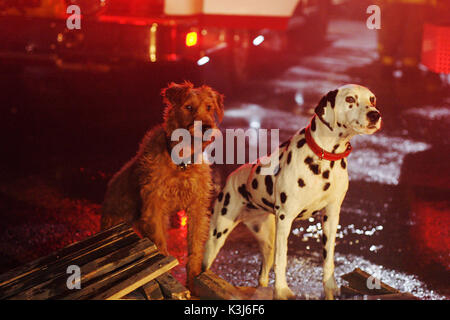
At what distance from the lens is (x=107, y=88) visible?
397 inches

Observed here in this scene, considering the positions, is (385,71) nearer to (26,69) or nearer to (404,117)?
(404,117)

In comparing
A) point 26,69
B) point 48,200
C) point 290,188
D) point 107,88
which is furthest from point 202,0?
point 290,188

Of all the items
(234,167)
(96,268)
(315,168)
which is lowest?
(234,167)

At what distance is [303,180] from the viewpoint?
3.47 meters

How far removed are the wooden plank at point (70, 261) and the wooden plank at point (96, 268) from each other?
6cm

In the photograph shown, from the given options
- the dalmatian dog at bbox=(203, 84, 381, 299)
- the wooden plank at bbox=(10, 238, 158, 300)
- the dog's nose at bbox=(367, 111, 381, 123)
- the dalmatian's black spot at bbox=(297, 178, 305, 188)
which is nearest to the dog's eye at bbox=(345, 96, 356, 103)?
the dalmatian dog at bbox=(203, 84, 381, 299)

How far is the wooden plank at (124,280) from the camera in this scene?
3127 millimetres

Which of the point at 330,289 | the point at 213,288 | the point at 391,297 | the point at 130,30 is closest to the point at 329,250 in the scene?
the point at 330,289

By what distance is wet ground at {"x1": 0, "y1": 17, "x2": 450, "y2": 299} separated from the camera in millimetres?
4922

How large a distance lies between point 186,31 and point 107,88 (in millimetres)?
2403

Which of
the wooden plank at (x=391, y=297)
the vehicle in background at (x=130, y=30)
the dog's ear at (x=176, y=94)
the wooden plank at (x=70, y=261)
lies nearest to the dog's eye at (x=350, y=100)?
the dog's ear at (x=176, y=94)

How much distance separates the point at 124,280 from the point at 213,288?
0.69 m

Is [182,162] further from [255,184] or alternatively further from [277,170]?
[277,170]

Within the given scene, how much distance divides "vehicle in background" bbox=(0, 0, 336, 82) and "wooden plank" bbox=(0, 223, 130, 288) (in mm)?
5074
